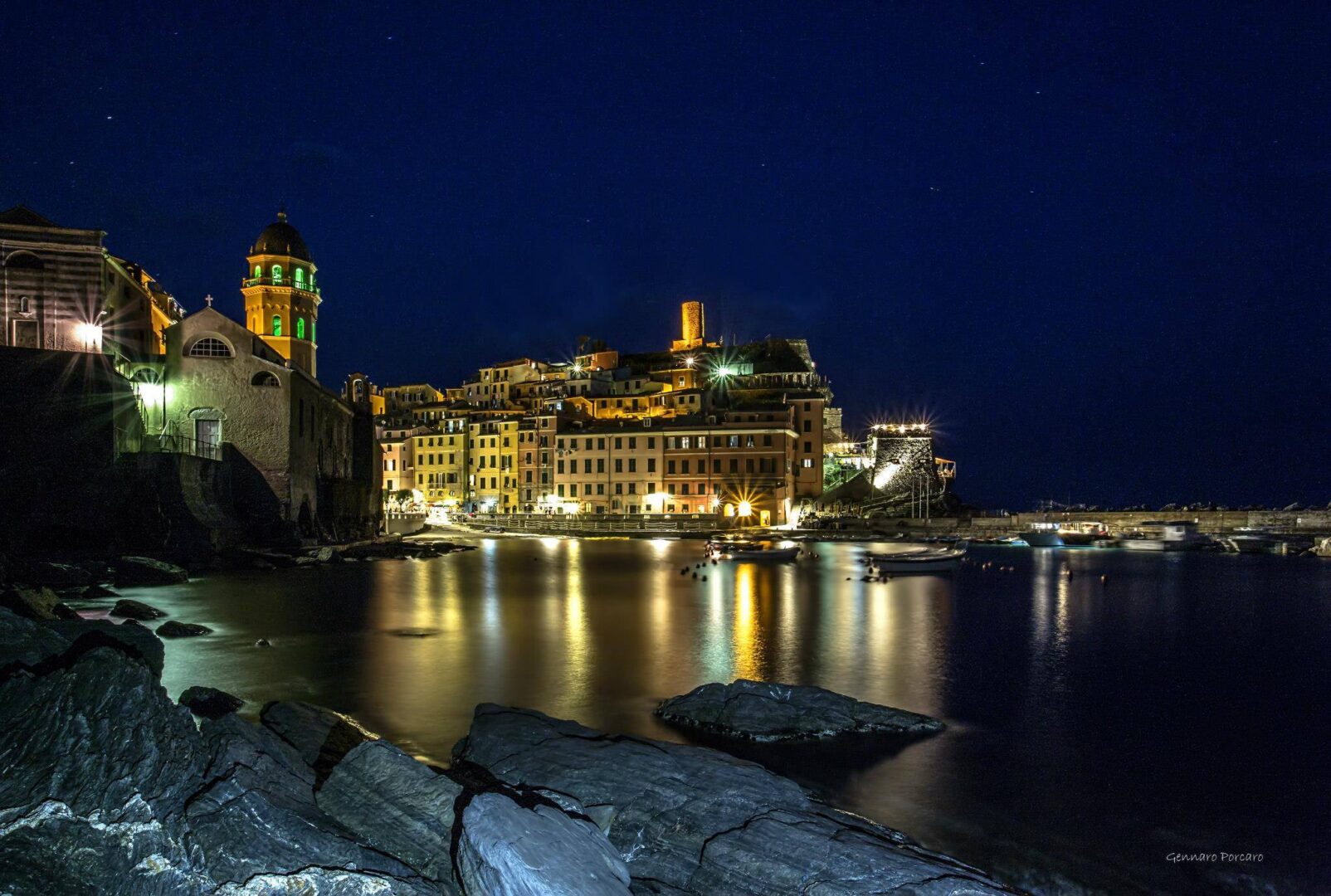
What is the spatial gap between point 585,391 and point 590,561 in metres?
→ 49.5

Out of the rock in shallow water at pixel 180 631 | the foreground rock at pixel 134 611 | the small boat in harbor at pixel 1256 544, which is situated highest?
the foreground rock at pixel 134 611

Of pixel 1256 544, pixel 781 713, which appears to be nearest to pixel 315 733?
pixel 781 713

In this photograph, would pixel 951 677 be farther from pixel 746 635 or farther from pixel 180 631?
pixel 180 631

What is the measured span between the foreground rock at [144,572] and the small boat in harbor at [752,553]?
1066 inches

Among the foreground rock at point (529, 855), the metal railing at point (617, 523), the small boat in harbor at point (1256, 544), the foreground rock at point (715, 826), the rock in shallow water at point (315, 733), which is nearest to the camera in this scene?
the foreground rock at point (529, 855)

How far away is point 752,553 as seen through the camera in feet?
162

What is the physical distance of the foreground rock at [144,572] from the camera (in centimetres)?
3008

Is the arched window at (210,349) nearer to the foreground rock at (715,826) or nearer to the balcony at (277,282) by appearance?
the balcony at (277,282)

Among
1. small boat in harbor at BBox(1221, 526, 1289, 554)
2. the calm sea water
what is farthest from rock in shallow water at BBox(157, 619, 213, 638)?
small boat in harbor at BBox(1221, 526, 1289, 554)

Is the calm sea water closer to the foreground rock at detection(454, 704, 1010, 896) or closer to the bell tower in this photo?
the foreground rock at detection(454, 704, 1010, 896)

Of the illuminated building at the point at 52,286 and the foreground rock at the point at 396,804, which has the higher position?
the illuminated building at the point at 52,286

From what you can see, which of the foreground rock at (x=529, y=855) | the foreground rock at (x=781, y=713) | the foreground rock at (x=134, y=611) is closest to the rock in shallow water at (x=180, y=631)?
the foreground rock at (x=134, y=611)

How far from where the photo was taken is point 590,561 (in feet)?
159

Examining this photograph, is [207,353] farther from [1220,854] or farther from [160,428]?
[1220,854]
